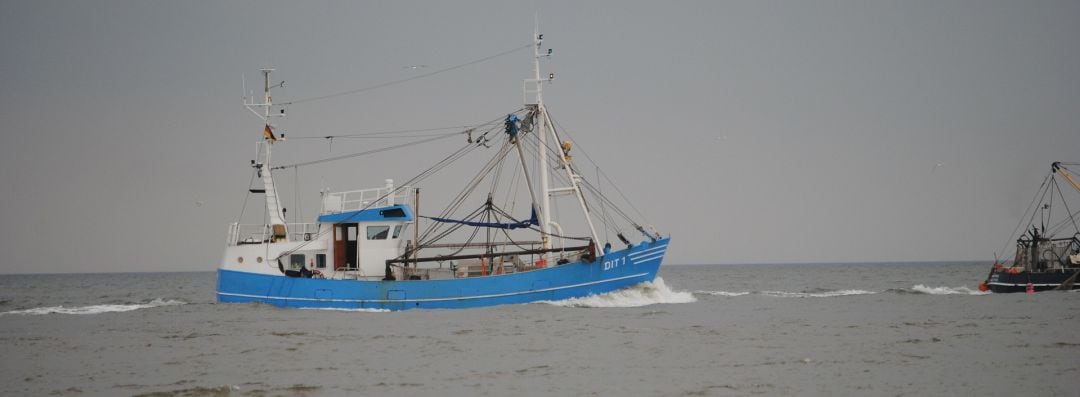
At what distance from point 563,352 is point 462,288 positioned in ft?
36.1

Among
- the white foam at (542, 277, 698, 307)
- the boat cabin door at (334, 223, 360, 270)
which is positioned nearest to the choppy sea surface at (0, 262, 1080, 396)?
the white foam at (542, 277, 698, 307)

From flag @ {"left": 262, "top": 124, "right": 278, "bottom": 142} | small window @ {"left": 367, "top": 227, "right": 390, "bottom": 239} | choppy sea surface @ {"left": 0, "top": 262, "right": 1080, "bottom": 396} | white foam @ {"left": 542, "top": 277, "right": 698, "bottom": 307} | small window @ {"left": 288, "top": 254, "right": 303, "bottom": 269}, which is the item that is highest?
flag @ {"left": 262, "top": 124, "right": 278, "bottom": 142}

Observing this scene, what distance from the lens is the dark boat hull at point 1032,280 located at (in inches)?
1508

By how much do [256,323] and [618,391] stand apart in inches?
602

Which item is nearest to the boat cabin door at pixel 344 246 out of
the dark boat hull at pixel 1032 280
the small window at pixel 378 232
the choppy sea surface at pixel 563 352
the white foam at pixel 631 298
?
the small window at pixel 378 232

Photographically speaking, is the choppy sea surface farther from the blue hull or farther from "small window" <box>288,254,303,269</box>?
"small window" <box>288,254,303,269</box>

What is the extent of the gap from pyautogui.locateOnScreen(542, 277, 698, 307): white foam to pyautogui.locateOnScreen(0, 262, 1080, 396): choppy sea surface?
0.09m

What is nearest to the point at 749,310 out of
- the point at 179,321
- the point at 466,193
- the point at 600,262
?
the point at 600,262

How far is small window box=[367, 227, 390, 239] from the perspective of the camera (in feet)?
104

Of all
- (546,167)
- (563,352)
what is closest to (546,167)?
(546,167)

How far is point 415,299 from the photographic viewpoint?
29594 millimetres

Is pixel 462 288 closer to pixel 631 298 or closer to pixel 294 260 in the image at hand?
pixel 631 298

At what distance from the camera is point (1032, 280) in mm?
38750

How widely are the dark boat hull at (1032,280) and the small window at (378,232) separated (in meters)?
27.4
